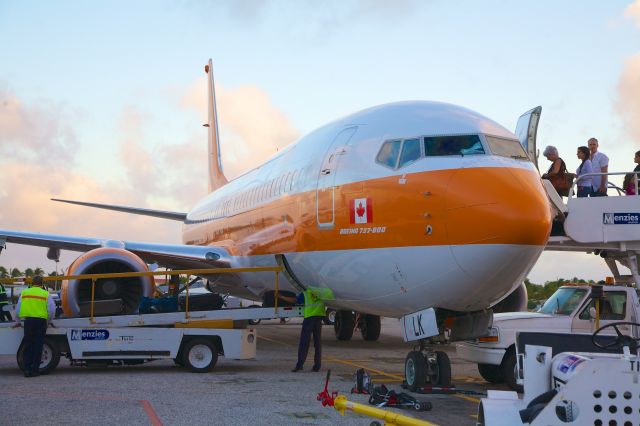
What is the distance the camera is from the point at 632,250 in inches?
445

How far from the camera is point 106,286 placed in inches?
536

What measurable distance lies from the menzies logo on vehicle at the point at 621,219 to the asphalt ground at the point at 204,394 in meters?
2.83

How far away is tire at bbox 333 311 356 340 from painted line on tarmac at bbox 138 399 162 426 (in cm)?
1060

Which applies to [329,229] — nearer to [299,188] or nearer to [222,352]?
[299,188]

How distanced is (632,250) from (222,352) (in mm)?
5989

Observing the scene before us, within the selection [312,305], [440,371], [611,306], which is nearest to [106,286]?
[312,305]

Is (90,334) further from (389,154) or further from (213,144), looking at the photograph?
(213,144)

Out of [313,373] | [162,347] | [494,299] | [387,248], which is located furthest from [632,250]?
[162,347]

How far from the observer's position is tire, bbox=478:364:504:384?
10672 mm

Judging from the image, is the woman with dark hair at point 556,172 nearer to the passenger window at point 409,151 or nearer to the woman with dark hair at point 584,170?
the woman with dark hair at point 584,170

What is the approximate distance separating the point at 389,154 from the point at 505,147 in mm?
1400

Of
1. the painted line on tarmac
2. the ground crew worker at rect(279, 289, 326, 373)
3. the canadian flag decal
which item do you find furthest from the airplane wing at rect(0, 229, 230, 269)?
the painted line on tarmac

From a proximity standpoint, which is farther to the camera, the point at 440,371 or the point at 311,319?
the point at 311,319

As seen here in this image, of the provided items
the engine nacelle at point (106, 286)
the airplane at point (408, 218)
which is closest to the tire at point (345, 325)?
the airplane at point (408, 218)
